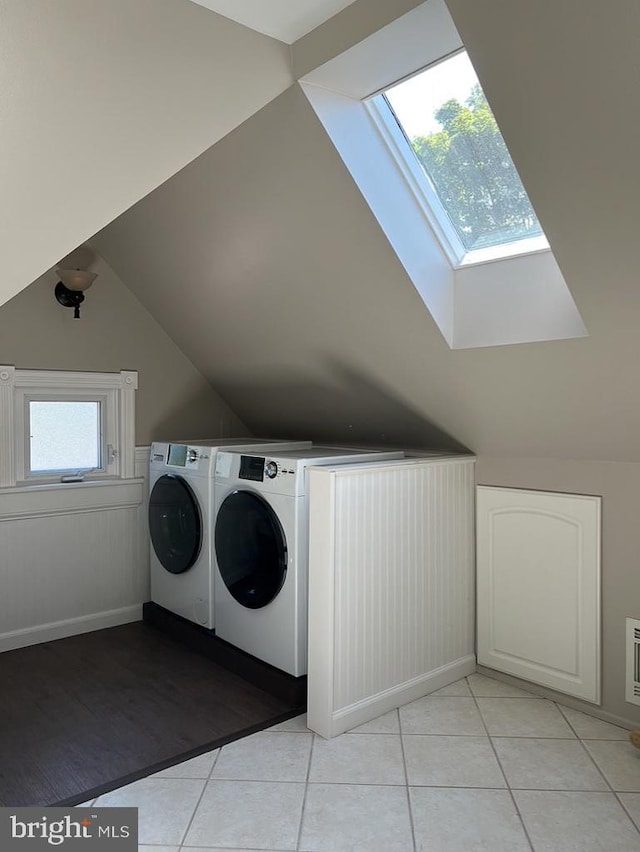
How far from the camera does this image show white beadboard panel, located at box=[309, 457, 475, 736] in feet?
8.00

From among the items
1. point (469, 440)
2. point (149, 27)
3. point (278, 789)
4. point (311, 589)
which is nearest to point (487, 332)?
point (469, 440)

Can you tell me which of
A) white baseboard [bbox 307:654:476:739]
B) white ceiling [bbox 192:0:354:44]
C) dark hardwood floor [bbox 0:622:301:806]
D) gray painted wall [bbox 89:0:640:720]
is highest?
white ceiling [bbox 192:0:354:44]

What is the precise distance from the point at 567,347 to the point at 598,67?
944 mm

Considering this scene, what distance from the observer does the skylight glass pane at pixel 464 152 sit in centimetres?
197

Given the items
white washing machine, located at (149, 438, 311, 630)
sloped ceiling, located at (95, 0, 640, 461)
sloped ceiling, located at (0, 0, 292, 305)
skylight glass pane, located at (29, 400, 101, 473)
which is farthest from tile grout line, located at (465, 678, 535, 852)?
skylight glass pane, located at (29, 400, 101, 473)

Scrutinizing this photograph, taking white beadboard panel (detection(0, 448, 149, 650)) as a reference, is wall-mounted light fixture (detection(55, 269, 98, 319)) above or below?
above

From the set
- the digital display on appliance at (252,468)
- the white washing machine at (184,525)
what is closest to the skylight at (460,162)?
Result: the digital display on appliance at (252,468)

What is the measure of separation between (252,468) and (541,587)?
137 cm

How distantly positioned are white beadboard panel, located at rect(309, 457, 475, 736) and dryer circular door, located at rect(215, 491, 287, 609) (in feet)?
0.91

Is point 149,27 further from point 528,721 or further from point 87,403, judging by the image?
point 528,721

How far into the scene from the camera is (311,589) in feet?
8.18

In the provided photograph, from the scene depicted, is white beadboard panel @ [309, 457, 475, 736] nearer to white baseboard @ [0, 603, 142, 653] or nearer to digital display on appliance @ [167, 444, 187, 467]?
digital display on appliance @ [167, 444, 187, 467]

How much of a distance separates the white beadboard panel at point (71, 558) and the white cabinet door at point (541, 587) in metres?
1.95

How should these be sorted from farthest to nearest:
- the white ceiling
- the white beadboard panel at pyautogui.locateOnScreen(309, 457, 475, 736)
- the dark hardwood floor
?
1. the white beadboard panel at pyautogui.locateOnScreen(309, 457, 475, 736)
2. the dark hardwood floor
3. the white ceiling
